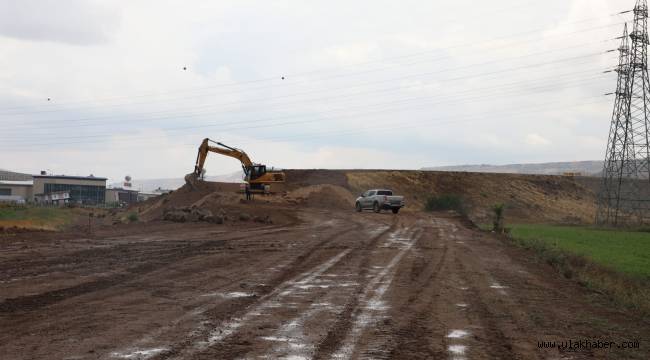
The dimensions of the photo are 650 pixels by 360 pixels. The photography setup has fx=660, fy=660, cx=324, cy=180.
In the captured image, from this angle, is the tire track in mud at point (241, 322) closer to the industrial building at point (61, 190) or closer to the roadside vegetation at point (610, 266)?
the roadside vegetation at point (610, 266)

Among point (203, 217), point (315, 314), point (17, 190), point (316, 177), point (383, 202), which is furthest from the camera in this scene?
point (17, 190)

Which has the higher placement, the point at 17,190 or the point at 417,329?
the point at 417,329

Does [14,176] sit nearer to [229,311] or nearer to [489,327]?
[229,311]

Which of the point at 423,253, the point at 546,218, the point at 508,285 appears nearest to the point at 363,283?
the point at 508,285

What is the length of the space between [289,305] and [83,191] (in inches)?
5174

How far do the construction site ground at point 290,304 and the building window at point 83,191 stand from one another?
11029cm

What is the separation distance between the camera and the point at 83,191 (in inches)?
5271

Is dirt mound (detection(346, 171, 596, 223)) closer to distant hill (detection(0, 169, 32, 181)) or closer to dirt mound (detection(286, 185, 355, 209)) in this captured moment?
dirt mound (detection(286, 185, 355, 209))

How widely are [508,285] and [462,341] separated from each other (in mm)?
6939

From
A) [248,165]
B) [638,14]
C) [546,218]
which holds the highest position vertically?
[638,14]

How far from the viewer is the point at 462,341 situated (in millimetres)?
9023

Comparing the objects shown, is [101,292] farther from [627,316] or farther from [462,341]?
[627,316]

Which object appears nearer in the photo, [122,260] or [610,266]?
[122,260]

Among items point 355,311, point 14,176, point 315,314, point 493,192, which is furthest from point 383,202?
point 14,176
